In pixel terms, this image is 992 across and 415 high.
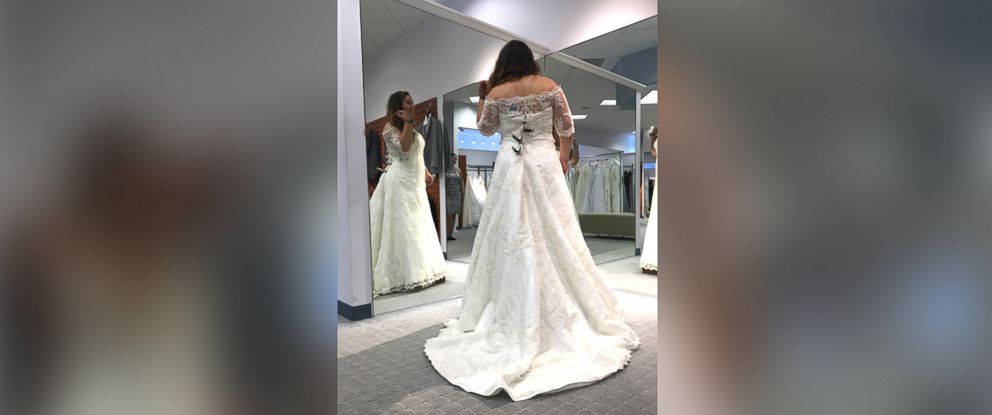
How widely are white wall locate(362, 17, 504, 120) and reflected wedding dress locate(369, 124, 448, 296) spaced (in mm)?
224

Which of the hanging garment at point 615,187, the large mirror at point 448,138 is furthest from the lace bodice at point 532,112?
the hanging garment at point 615,187

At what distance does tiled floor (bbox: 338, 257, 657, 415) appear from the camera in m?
1.23

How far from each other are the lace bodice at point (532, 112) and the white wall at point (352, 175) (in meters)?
0.77

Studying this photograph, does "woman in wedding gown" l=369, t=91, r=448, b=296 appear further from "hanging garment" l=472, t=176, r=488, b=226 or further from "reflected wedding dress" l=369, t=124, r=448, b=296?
"hanging garment" l=472, t=176, r=488, b=226

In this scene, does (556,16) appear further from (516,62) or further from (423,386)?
(423,386)

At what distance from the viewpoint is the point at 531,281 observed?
163cm

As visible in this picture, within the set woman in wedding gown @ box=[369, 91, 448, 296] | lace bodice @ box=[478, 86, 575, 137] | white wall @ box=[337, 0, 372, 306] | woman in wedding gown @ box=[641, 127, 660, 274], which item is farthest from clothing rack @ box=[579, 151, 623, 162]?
white wall @ box=[337, 0, 372, 306]

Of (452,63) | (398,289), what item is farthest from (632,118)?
(398,289)

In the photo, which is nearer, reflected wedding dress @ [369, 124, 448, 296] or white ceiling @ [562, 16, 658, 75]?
reflected wedding dress @ [369, 124, 448, 296]

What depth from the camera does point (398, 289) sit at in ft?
8.11

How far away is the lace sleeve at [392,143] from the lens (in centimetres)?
231

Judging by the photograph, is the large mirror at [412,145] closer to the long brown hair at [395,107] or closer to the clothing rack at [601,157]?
the long brown hair at [395,107]
